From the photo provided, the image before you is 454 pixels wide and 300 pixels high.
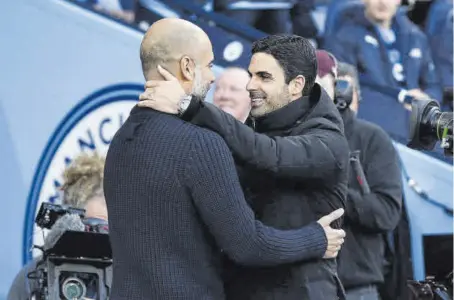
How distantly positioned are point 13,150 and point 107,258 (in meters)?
1.62

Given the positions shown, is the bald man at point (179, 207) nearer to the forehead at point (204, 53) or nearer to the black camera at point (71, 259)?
the forehead at point (204, 53)

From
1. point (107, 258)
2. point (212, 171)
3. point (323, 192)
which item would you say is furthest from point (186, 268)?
point (107, 258)

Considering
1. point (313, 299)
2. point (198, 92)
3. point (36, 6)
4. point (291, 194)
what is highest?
point (36, 6)

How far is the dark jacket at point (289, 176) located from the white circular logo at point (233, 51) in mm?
3040

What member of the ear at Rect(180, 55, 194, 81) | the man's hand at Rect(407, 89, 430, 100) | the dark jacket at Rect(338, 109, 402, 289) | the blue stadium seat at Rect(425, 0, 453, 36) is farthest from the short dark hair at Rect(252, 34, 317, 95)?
the blue stadium seat at Rect(425, 0, 453, 36)

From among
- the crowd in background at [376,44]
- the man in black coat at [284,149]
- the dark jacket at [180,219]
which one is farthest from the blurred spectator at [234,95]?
the dark jacket at [180,219]

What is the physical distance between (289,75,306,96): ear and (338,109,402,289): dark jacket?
1.25 metres

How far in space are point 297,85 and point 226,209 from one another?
556 millimetres

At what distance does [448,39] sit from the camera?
8125 mm

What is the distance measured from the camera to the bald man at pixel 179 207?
3.00 meters

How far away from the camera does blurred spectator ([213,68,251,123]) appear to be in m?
5.26

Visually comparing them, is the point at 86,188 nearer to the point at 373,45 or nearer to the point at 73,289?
the point at 73,289

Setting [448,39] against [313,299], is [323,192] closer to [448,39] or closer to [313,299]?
[313,299]

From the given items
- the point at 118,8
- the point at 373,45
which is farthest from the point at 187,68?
the point at 373,45
